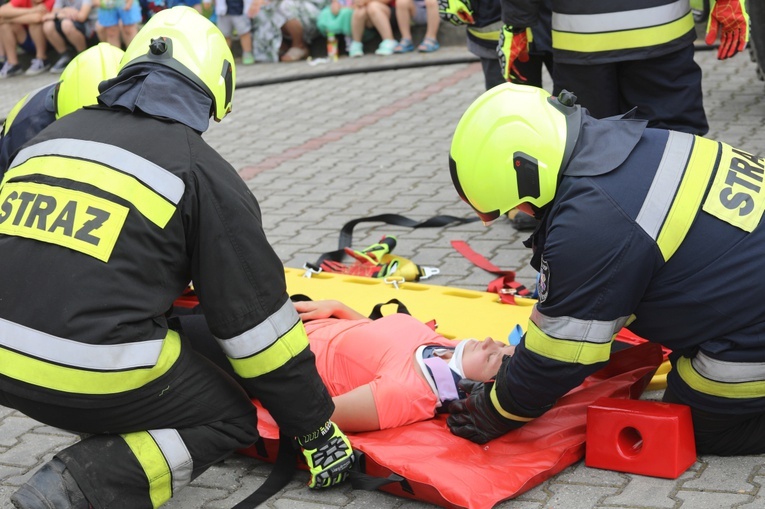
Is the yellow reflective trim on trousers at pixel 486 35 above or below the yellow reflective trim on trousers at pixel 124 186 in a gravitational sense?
below

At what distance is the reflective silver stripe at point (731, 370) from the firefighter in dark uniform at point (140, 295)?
3.72ft

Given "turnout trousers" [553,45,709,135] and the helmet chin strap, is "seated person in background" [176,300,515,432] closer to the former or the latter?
the helmet chin strap

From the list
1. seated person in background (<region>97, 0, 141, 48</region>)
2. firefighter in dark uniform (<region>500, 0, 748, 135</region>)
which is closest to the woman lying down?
firefighter in dark uniform (<region>500, 0, 748, 135</region>)

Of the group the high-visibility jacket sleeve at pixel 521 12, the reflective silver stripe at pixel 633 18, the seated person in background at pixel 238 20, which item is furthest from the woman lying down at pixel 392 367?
the seated person in background at pixel 238 20

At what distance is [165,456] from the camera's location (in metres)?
3.09

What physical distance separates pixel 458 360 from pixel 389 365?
239mm

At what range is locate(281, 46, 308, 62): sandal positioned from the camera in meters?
11.8

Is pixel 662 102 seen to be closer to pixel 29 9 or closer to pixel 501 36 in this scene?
pixel 501 36

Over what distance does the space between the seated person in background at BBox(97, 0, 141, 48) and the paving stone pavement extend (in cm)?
90

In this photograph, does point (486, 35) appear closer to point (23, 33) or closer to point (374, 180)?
point (374, 180)

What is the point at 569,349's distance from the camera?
305cm

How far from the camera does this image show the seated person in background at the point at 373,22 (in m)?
11.3

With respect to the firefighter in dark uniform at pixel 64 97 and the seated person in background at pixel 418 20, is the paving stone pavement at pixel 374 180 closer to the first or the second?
the seated person in background at pixel 418 20

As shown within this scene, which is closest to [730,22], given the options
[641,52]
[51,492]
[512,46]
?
[641,52]
